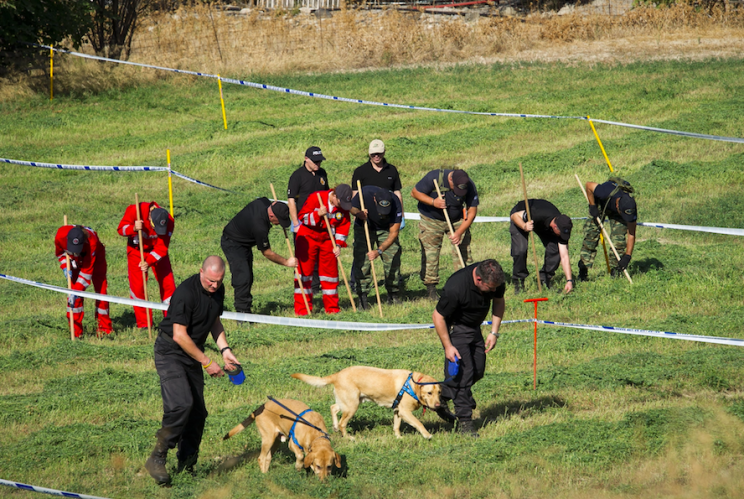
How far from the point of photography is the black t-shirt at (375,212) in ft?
36.4

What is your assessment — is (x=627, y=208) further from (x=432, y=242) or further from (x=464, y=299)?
(x=464, y=299)

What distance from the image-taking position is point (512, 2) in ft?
107

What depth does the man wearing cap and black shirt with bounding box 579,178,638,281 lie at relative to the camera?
37.3ft

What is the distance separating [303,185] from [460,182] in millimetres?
2484

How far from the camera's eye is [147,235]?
34.5 feet

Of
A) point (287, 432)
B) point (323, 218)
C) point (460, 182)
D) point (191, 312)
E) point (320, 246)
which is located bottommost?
point (287, 432)

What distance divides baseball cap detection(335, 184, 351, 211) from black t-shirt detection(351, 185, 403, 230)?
0.57 meters

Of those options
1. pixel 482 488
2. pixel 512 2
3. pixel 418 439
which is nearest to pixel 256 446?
pixel 418 439

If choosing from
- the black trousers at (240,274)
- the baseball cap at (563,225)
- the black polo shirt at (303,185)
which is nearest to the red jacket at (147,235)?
the black trousers at (240,274)

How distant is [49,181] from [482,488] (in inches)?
632

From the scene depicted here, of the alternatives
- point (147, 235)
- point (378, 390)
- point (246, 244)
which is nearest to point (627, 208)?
point (246, 244)

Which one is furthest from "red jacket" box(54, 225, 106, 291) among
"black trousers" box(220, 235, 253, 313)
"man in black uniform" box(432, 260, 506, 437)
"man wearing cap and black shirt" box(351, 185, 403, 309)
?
"man in black uniform" box(432, 260, 506, 437)

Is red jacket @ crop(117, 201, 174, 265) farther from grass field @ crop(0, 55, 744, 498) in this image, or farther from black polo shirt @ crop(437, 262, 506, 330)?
black polo shirt @ crop(437, 262, 506, 330)

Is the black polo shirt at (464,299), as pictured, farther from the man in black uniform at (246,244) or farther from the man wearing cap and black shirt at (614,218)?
the man wearing cap and black shirt at (614,218)
